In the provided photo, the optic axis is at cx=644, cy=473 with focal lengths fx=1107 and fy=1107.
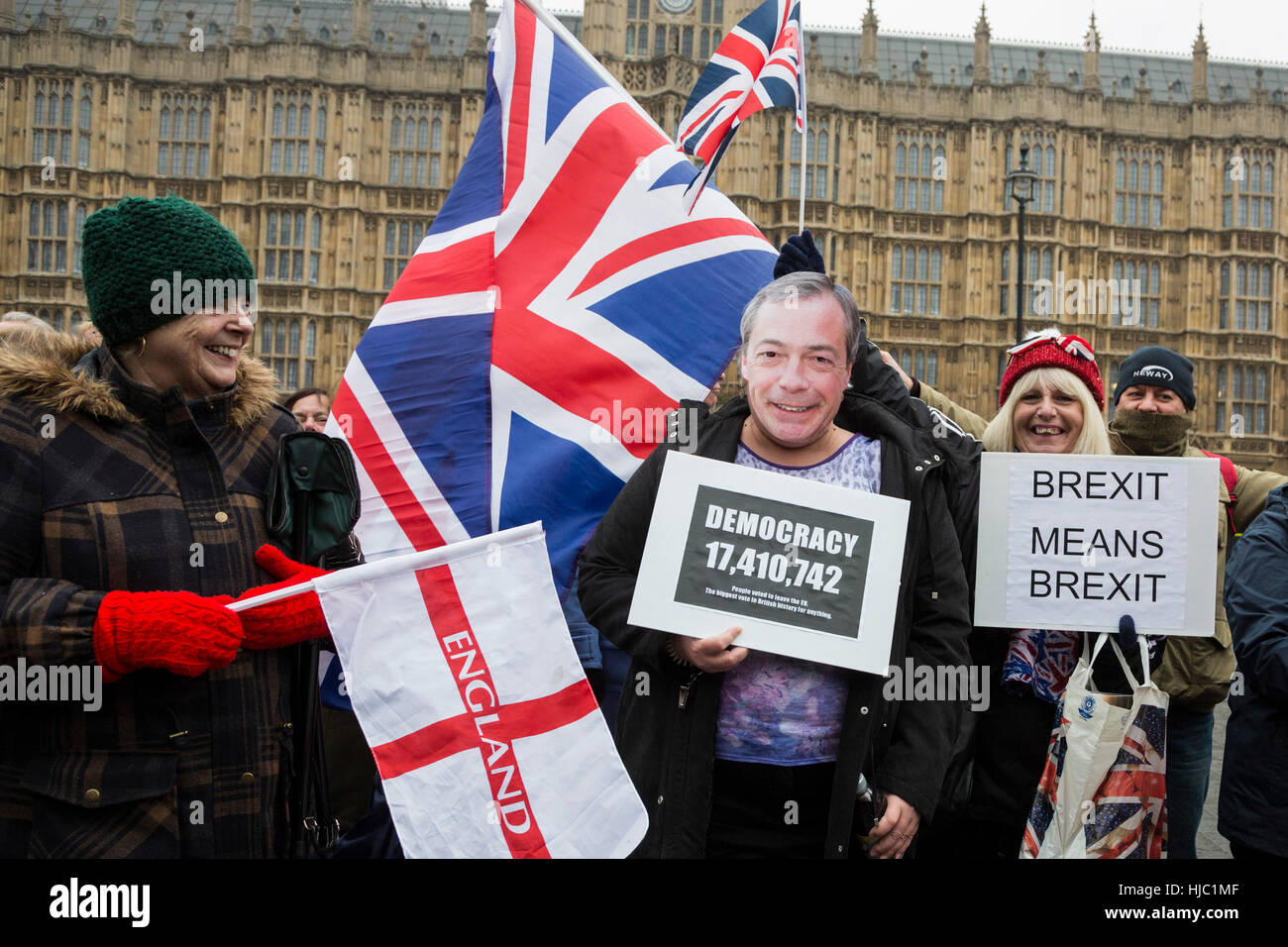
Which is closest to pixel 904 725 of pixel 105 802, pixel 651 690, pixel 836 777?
pixel 836 777

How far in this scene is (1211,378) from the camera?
91.4 ft

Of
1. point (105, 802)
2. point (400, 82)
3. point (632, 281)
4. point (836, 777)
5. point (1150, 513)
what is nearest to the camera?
point (105, 802)

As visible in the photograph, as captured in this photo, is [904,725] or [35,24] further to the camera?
[35,24]

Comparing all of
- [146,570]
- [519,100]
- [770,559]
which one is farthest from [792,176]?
[146,570]

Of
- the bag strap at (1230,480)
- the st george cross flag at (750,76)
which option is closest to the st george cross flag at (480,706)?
the bag strap at (1230,480)

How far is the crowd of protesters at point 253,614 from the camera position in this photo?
192 centimetres

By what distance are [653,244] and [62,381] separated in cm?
220

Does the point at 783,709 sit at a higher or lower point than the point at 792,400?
lower

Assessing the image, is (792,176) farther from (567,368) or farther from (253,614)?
(253,614)

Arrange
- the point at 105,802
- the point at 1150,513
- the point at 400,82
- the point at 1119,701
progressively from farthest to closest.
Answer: the point at 400,82, the point at 1150,513, the point at 1119,701, the point at 105,802

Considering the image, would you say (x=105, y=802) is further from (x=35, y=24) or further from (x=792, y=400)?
(x=35, y=24)
